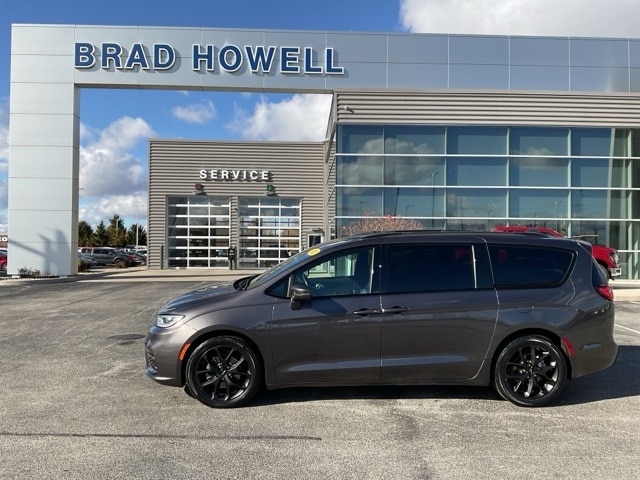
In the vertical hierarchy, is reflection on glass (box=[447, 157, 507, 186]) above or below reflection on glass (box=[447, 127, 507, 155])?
below

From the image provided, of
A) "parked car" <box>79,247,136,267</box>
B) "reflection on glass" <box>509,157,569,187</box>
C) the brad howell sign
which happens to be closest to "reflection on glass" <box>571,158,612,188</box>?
"reflection on glass" <box>509,157,569,187</box>

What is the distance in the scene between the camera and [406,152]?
765 inches

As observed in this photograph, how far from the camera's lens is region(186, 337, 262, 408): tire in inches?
187

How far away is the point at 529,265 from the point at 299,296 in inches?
95.1

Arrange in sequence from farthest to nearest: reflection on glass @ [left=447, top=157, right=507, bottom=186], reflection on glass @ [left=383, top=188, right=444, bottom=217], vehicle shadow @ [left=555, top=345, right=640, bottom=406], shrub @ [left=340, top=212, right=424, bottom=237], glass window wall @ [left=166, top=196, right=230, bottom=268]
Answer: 1. glass window wall @ [left=166, top=196, right=230, bottom=268]
2. reflection on glass @ [left=447, top=157, right=507, bottom=186]
3. reflection on glass @ [left=383, top=188, right=444, bottom=217]
4. shrub @ [left=340, top=212, right=424, bottom=237]
5. vehicle shadow @ [left=555, top=345, right=640, bottom=406]

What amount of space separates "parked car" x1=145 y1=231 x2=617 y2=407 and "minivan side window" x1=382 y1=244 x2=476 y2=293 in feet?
0.03

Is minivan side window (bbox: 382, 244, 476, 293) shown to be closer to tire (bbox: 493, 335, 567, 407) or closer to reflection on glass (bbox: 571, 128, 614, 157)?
tire (bbox: 493, 335, 567, 407)

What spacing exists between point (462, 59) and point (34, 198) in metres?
18.2

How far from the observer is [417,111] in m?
19.4

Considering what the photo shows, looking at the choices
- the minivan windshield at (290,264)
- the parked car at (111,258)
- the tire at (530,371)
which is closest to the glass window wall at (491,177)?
the minivan windshield at (290,264)

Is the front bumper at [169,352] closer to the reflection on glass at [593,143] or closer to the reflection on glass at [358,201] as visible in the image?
the reflection on glass at [358,201]

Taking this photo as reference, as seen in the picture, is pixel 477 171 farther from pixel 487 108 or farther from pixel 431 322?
pixel 431 322

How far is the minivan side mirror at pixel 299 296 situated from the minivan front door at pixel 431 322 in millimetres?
750

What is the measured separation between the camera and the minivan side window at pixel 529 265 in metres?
5.10
